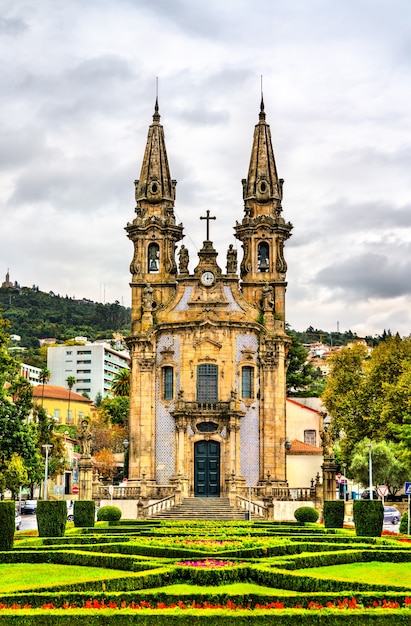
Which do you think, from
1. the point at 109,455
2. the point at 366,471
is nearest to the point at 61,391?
the point at 109,455

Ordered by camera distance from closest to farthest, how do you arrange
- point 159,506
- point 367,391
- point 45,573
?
point 45,573, point 159,506, point 367,391

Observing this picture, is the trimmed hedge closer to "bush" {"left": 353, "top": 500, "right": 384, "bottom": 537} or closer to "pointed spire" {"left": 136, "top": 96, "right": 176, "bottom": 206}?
"bush" {"left": 353, "top": 500, "right": 384, "bottom": 537}

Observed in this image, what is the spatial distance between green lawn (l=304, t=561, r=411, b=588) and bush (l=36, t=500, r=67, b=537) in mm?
12241

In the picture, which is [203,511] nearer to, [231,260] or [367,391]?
[231,260]

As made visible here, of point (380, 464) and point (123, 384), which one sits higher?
point (123, 384)

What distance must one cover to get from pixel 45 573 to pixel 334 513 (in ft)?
67.7

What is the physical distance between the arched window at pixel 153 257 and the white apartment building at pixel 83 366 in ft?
307

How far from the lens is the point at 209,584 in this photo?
20703 mm

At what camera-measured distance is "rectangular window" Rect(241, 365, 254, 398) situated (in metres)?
59.2

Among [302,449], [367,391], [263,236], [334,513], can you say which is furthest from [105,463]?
[334,513]

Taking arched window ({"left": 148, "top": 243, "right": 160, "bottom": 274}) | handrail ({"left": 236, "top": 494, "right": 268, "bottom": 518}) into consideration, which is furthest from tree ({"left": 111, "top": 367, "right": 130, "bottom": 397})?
handrail ({"left": 236, "top": 494, "right": 268, "bottom": 518})

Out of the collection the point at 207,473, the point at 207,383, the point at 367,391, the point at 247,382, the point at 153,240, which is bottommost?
the point at 207,473

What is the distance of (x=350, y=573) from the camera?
23578mm

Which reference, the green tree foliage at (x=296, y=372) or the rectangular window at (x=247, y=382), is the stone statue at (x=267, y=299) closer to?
the rectangular window at (x=247, y=382)
